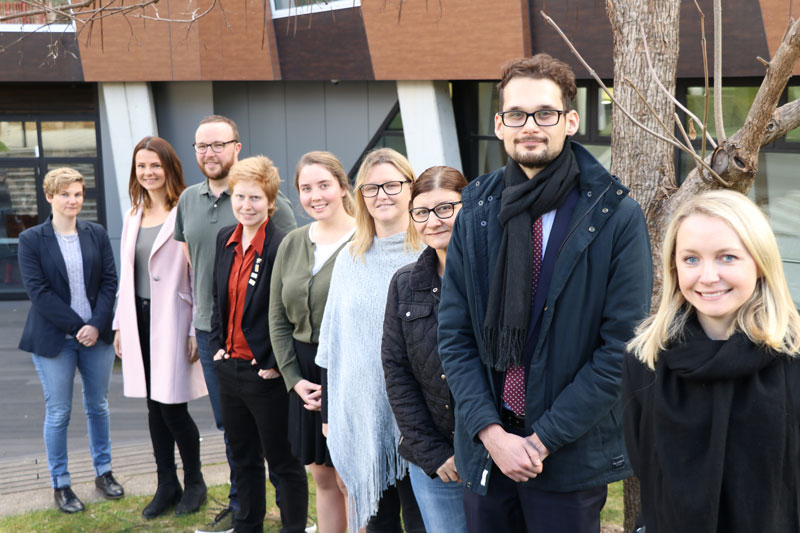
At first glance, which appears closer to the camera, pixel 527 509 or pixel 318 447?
pixel 527 509

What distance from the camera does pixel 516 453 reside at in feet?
8.73

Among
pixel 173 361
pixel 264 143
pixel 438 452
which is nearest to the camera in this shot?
pixel 438 452

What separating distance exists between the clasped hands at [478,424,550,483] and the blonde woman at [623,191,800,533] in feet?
1.31

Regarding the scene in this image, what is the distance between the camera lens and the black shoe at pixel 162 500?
5.18m

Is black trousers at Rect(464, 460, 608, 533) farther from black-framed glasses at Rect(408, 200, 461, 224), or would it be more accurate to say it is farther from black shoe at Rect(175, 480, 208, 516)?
black shoe at Rect(175, 480, 208, 516)

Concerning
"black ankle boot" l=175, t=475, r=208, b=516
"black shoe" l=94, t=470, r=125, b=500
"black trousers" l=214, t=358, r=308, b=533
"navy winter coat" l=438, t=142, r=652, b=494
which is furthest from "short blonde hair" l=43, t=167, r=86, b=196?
"navy winter coat" l=438, t=142, r=652, b=494

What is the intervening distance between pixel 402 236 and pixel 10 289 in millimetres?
13331

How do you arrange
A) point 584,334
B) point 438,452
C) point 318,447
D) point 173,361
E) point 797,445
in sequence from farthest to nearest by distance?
1. point 173,361
2. point 318,447
3. point 438,452
4. point 584,334
5. point 797,445

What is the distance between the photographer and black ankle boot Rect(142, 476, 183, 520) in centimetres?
518

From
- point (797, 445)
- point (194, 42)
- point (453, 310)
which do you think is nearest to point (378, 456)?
point (453, 310)

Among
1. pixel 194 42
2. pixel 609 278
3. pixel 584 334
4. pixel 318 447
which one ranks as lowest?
pixel 318 447

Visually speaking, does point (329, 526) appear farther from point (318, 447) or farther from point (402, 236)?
point (402, 236)

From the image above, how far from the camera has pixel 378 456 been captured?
11.9 feet

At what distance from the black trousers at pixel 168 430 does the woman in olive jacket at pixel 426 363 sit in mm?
2291
